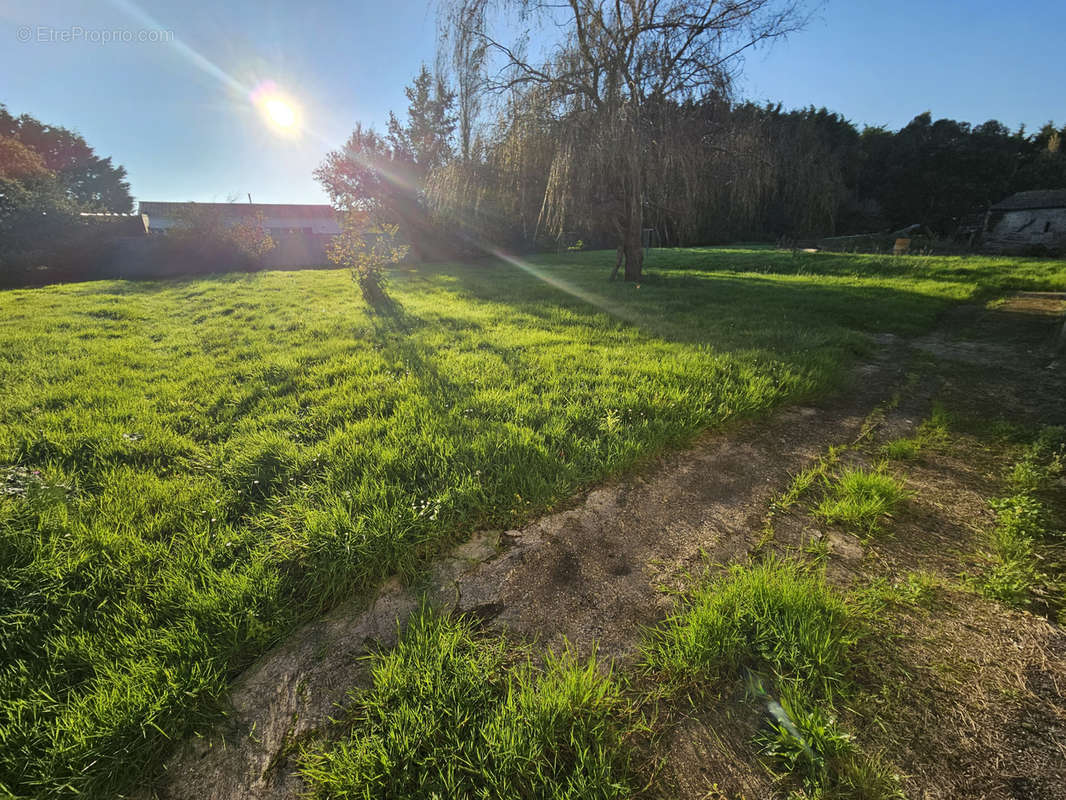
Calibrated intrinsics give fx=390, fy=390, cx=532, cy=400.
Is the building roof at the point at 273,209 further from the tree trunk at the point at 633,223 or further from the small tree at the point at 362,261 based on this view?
the tree trunk at the point at 633,223

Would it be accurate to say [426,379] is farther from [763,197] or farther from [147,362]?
[763,197]

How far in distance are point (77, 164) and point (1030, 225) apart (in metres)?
81.8

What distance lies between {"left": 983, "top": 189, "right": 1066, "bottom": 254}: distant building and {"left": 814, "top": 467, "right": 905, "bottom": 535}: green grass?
36167mm

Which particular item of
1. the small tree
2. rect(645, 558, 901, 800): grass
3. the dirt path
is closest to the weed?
the dirt path

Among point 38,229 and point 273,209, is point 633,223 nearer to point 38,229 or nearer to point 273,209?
point 38,229

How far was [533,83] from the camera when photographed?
24.9 feet

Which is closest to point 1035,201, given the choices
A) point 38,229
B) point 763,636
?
point 763,636

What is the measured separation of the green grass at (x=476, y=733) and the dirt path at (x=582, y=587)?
123 millimetres

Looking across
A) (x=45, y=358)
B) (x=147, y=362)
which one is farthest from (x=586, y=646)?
(x=45, y=358)

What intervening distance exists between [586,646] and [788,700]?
61cm

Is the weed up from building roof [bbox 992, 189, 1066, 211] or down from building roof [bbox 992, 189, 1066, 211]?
down

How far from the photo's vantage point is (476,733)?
3.74 feet

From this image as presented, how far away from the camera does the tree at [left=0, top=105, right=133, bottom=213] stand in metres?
36.4

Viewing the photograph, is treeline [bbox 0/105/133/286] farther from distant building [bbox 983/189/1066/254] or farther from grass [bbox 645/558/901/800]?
distant building [bbox 983/189/1066/254]
